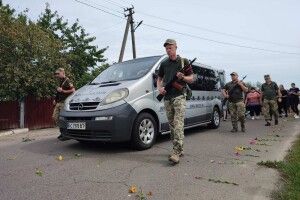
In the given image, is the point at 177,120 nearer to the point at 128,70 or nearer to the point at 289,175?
the point at 289,175

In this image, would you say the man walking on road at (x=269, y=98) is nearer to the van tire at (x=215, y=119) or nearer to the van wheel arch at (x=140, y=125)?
the van tire at (x=215, y=119)

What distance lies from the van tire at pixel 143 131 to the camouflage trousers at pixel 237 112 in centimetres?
392

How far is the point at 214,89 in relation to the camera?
1127cm

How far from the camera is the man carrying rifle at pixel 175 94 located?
627 cm

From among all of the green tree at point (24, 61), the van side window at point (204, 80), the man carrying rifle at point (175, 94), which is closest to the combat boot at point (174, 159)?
the man carrying rifle at point (175, 94)

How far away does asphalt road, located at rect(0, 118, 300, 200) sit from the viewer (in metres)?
4.67

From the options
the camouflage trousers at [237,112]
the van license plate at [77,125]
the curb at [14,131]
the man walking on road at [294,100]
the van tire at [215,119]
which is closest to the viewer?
the van license plate at [77,125]

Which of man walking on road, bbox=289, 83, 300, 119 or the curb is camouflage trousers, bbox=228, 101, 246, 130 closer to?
the curb

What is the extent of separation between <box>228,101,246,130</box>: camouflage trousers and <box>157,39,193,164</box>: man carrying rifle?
15.4ft

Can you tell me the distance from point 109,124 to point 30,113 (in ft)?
26.1

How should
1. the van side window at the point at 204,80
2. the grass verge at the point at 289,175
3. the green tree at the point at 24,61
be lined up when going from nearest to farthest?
1. the grass verge at the point at 289,175
2. the van side window at the point at 204,80
3. the green tree at the point at 24,61

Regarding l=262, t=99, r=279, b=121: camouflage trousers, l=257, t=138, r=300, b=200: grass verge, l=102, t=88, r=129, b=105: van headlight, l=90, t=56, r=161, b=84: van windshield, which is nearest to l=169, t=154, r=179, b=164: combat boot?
l=257, t=138, r=300, b=200: grass verge

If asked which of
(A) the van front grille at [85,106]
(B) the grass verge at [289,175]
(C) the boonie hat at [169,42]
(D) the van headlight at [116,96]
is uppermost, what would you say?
(C) the boonie hat at [169,42]

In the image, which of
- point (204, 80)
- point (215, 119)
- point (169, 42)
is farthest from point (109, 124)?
point (215, 119)
